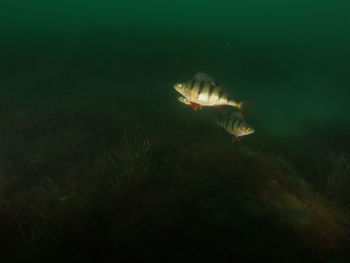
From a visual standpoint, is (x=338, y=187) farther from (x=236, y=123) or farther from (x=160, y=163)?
(x=160, y=163)

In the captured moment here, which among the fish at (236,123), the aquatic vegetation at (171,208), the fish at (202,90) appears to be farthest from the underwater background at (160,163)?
the fish at (202,90)

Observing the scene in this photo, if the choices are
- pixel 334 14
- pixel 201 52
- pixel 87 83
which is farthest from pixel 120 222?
pixel 334 14

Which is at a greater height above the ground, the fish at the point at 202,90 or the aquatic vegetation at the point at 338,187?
the aquatic vegetation at the point at 338,187

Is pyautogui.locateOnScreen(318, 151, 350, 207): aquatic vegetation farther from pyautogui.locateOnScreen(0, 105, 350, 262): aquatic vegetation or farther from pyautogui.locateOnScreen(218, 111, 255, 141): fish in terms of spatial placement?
pyautogui.locateOnScreen(218, 111, 255, 141): fish

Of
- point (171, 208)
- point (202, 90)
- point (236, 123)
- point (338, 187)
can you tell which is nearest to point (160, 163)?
point (236, 123)

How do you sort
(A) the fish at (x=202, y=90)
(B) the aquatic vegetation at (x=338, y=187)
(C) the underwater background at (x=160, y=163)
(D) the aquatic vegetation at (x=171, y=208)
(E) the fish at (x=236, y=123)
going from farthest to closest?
(B) the aquatic vegetation at (x=338, y=187) → (E) the fish at (x=236, y=123) → (A) the fish at (x=202, y=90) → (C) the underwater background at (x=160, y=163) → (D) the aquatic vegetation at (x=171, y=208)

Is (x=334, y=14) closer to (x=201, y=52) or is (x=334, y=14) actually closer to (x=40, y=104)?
(x=201, y=52)

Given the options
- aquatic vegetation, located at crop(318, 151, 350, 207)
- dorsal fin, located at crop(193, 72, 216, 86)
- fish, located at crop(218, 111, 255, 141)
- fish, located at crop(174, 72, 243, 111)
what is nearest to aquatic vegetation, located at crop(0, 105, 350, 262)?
aquatic vegetation, located at crop(318, 151, 350, 207)

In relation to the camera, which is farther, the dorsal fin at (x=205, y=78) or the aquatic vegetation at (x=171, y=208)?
the dorsal fin at (x=205, y=78)

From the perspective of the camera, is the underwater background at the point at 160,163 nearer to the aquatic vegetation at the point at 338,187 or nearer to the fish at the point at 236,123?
the aquatic vegetation at the point at 338,187
